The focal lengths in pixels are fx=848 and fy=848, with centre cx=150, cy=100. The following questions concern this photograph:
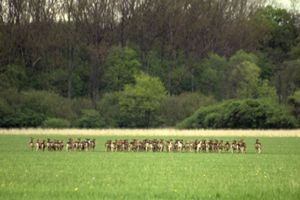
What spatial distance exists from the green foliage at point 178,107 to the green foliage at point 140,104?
159 centimetres

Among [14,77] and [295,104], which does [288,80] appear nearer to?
[295,104]

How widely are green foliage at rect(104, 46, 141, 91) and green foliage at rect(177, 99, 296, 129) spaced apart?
25.3 m

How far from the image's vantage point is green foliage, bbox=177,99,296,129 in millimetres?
82500

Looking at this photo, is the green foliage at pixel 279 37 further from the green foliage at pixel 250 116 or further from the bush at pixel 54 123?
the bush at pixel 54 123

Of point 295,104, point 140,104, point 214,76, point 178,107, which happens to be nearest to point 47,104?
point 140,104

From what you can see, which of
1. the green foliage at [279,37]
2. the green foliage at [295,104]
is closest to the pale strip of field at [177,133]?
the green foliage at [295,104]

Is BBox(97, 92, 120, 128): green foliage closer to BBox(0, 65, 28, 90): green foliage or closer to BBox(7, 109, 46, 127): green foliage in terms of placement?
BBox(7, 109, 46, 127): green foliage

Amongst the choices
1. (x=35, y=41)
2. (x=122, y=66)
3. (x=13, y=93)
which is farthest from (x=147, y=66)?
(x=13, y=93)

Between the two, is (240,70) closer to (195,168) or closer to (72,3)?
(72,3)

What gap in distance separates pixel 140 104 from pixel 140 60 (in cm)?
2123

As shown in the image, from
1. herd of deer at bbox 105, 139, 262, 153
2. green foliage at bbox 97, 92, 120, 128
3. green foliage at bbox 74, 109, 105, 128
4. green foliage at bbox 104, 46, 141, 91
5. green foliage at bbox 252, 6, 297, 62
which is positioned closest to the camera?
herd of deer at bbox 105, 139, 262, 153

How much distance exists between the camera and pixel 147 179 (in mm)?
27406

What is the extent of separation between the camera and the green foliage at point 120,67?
110 meters

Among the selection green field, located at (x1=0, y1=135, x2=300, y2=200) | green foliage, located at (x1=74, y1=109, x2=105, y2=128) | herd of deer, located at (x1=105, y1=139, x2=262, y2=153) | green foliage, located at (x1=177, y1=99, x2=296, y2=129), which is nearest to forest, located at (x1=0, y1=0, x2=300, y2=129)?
green foliage, located at (x1=74, y1=109, x2=105, y2=128)
